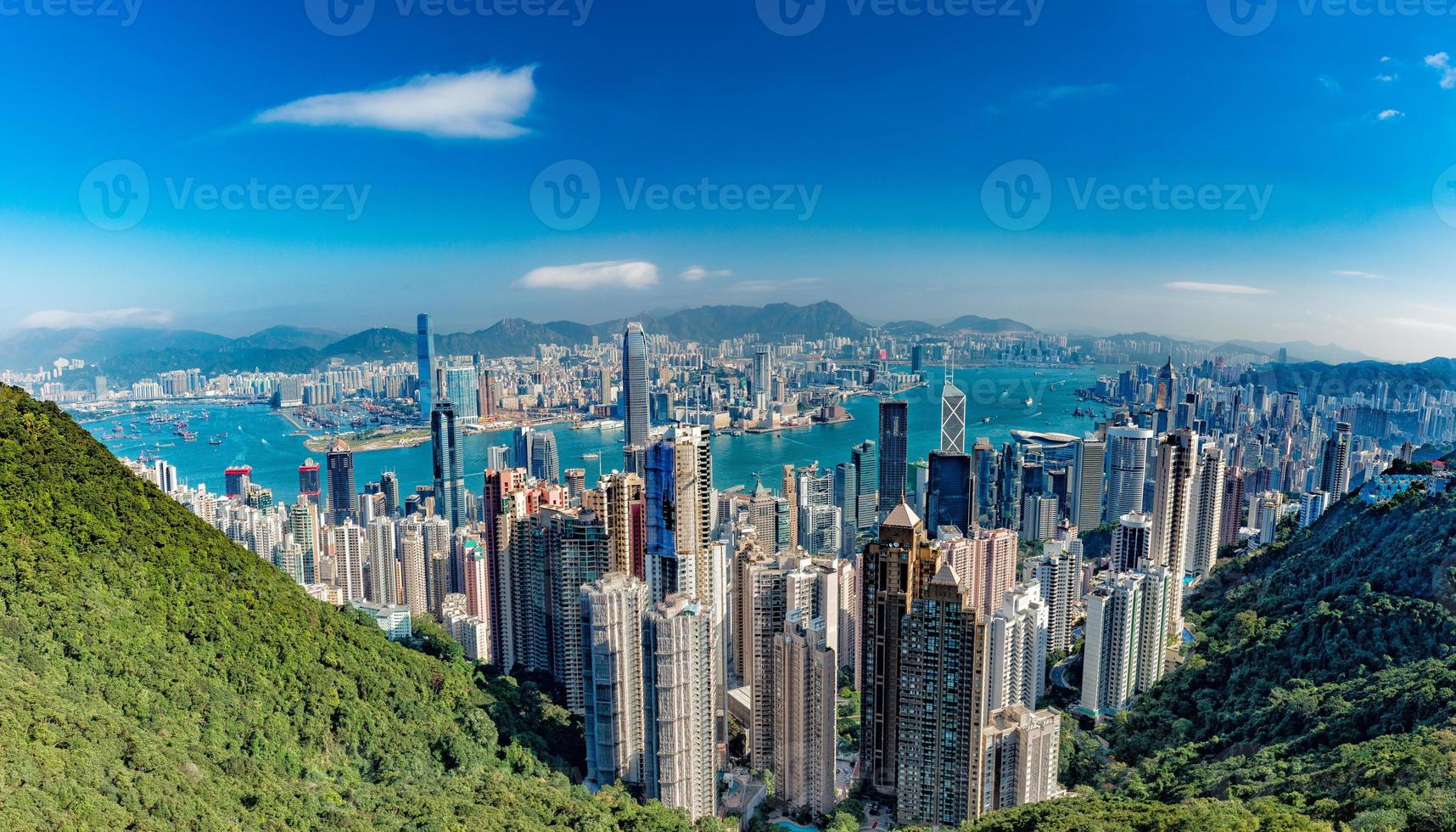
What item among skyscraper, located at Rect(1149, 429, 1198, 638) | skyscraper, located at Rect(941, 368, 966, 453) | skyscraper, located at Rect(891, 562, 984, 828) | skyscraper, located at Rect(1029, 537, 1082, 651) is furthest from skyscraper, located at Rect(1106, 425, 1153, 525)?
skyscraper, located at Rect(891, 562, 984, 828)

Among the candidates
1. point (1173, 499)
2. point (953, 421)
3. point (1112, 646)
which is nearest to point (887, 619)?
point (1112, 646)

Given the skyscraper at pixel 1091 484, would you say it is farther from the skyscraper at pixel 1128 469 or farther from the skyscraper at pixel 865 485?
the skyscraper at pixel 865 485

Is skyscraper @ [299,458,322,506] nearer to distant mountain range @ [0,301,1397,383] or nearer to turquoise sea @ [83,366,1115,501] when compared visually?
turquoise sea @ [83,366,1115,501]

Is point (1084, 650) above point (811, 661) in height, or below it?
below

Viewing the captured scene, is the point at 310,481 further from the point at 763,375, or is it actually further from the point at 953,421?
the point at 953,421

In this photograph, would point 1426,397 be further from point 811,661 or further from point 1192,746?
point 811,661

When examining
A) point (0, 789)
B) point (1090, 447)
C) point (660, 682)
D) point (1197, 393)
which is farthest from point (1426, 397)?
point (0, 789)

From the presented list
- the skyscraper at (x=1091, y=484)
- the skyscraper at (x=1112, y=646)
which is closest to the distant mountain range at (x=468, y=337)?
the skyscraper at (x=1091, y=484)
